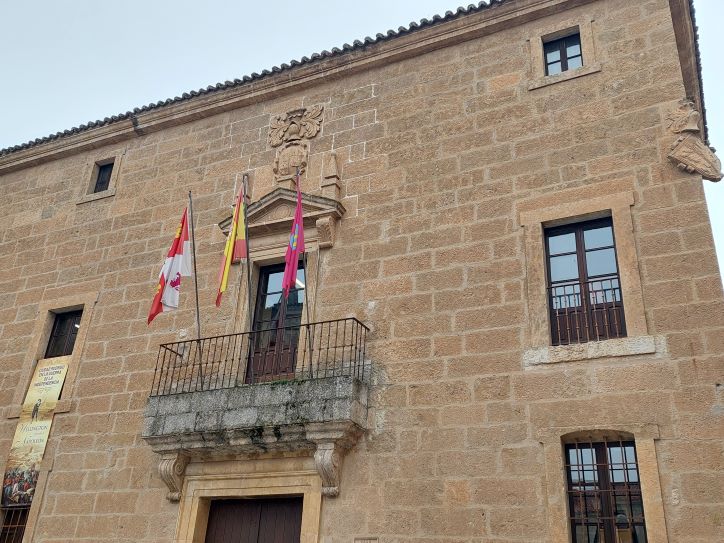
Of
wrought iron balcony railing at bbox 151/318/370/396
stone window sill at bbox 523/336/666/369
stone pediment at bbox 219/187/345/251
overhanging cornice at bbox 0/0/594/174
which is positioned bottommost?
stone window sill at bbox 523/336/666/369

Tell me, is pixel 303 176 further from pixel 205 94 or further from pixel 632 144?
pixel 632 144

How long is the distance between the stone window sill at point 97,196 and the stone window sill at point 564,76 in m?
6.72

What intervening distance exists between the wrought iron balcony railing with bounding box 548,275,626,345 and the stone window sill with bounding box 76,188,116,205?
7273 mm

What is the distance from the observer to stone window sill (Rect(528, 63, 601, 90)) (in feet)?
26.9

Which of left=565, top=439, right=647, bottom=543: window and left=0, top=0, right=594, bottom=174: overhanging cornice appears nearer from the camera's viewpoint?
left=565, top=439, right=647, bottom=543: window

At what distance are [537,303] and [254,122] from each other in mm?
5418

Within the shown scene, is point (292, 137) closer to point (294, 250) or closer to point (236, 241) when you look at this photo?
point (236, 241)

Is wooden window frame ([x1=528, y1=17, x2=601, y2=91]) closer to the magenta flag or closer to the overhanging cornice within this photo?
the overhanging cornice

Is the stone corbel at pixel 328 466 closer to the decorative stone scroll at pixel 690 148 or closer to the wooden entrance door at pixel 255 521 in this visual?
the wooden entrance door at pixel 255 521

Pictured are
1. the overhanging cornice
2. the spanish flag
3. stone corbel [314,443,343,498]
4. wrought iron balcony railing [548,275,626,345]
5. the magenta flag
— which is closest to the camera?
wrought iron balcony railing [548,275,626,345]

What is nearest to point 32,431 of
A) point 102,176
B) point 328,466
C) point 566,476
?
point 102,176

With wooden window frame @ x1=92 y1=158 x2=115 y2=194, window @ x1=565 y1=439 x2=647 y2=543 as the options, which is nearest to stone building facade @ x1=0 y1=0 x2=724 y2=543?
window @ x1=565 y1=439 x2=647 y2=543

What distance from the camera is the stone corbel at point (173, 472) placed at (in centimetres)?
801

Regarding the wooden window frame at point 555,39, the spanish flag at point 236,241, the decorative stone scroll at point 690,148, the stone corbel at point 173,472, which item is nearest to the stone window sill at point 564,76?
the wooden window frame at point 555,39
